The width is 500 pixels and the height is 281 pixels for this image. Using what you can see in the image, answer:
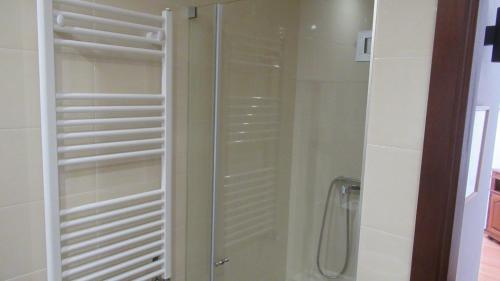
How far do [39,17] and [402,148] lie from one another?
49.6 inches

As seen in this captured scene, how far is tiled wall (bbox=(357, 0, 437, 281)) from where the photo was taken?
3.55 ft

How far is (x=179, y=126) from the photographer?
1730mm

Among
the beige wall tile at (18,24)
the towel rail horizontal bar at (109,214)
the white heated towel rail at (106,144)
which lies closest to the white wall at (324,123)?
the white heated towel rail at (106,144)

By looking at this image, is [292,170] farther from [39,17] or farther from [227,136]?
[39,17]

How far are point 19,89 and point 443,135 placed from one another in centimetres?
138

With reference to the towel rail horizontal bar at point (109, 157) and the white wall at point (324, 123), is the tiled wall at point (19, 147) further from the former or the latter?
the white wall at point (324, 123)

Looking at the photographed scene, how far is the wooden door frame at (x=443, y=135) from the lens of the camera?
1.00 meters

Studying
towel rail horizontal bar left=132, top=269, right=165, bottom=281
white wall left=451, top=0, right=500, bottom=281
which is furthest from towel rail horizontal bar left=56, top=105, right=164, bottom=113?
white wall left=451, top=0, right=500, bottom=281

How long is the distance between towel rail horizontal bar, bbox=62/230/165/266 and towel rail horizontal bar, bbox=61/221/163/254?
1.1 inches

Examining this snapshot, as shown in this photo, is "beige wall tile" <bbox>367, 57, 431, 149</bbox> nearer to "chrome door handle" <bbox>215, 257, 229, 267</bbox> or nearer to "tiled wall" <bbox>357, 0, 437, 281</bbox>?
"tiled wall" <bbox>357, 0, 437, 281</bbox>

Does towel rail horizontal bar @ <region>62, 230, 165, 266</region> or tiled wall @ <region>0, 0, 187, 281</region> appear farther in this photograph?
towel rail horizontal bar @ <region>62, 230, 165, 266</region>

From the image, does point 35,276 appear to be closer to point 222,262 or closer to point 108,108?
point 108,108

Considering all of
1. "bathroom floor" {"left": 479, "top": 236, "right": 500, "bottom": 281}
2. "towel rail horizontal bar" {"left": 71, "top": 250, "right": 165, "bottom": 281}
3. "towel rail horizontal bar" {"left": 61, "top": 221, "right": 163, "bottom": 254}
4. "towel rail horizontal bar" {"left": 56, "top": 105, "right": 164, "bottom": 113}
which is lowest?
"bathroom floor" {"left": 479, "top": 236, "right": 500, "bottom": 281}

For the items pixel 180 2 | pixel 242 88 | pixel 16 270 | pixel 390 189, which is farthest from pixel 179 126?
pixel 390 189
